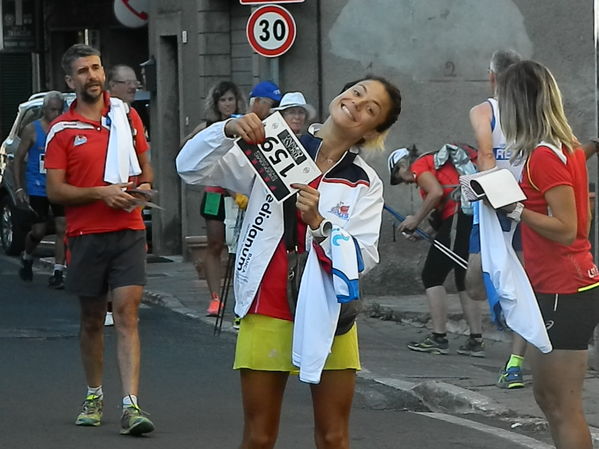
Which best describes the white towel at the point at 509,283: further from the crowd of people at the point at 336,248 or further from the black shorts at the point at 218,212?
the black shorts at the point at 218,212

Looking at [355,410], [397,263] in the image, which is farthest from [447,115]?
[355,410]

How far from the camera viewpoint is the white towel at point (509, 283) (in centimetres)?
587

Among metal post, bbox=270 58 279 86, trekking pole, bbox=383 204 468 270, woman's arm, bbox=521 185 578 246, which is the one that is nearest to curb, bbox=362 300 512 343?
trekking pole, bbox=383 204 468 270

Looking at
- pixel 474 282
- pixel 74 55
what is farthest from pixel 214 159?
pixel 474 282

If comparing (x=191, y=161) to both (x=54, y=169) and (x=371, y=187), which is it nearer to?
(x=371, y=187)

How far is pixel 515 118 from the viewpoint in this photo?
6.06m

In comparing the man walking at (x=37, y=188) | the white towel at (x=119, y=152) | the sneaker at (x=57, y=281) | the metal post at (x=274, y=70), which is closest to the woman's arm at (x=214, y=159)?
the white towel at (x=119, y=152)

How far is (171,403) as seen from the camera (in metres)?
8.71

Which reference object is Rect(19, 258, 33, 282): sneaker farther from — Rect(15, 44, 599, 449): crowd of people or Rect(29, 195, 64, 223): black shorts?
Rect(15, 44, 599, 449): crowd of people

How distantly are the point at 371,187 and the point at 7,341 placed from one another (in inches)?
250

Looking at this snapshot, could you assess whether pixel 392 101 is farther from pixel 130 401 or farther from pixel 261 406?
pixel 130 401

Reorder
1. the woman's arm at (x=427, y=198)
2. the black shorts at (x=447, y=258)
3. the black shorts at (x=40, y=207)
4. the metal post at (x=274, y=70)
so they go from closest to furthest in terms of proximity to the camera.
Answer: the woman's arm at (x=427, y=198)
the black shorts at (x=447, y=258)
the metal post at (x=274, y=70)
the black shorts at (x=40, y=207)

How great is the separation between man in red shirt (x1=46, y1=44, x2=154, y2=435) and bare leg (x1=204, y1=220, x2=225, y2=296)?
173 inches

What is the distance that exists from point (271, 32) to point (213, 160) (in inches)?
350
